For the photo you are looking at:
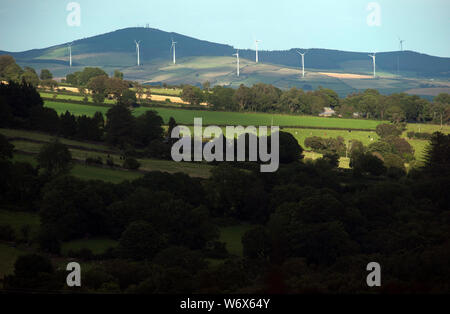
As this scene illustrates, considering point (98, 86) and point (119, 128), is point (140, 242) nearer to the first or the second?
point (119, 128)

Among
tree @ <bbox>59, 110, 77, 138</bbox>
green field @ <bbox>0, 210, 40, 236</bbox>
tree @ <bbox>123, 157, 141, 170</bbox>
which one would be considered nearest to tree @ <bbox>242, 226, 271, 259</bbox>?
green field @ <bbox>0, 210, 40, 236</bbox>

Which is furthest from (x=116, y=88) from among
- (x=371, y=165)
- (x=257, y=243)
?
(x=257, y=243)

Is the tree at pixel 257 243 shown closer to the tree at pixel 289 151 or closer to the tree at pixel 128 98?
the tree at pixel 289 151

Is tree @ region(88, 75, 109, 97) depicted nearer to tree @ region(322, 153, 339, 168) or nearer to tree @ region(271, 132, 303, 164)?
tree @ region(271, 132, 303, 164)

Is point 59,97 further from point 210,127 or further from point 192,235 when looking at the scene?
point 192,235

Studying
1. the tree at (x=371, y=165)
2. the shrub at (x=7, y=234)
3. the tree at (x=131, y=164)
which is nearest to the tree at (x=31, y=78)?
the tree at (x=131, y=164)

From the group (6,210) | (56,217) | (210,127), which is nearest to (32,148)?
(6,210)

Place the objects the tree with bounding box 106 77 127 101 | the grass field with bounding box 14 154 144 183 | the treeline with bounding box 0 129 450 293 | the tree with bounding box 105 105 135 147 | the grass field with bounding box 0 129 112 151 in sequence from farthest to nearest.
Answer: the tree with bounding box 106 77 127 101, the tree with bounding box 105 105 135 147, the grass field with bounding box 0 129 112 151, the grass field with bounding box 14 154 144 183, the treeline with bounding box 0 129 450 293
